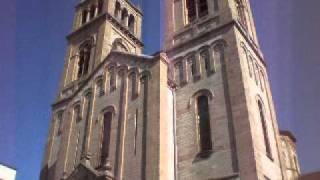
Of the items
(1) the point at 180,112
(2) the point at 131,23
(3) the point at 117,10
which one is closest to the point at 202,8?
(1) the point at 180,112

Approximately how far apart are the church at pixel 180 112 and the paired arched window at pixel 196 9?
3.1 inches

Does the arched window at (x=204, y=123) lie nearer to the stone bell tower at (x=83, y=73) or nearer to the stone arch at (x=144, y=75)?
the stone arch at (x=144, y=75)

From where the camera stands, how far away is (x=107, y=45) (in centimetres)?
2745

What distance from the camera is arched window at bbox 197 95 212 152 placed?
60.8 ft

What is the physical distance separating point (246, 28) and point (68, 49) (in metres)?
13.3

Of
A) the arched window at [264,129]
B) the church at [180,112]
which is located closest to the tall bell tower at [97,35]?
the church at [180,112]

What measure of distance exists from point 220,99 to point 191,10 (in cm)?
858

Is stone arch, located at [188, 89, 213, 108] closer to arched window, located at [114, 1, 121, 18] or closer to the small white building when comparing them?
arched window, located at [114, 1, 121, 18]

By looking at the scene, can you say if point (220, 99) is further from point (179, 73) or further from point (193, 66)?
point (179, 73)

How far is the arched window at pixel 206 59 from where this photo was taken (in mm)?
20831

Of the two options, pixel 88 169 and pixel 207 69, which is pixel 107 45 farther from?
pixel 88 169

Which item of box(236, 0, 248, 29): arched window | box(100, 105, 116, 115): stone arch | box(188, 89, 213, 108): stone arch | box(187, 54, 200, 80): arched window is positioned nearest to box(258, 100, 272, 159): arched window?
box(188, 89, 213, 108): stone arch

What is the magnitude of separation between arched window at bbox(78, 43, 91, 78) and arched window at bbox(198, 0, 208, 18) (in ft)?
28.5

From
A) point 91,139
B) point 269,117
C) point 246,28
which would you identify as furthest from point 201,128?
point 246,28
